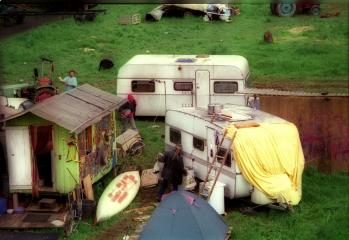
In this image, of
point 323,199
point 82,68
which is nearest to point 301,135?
point 323,199

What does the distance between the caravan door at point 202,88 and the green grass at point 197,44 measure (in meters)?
5.07

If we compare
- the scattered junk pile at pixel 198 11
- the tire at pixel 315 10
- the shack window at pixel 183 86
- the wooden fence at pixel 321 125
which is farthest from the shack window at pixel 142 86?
the tire at pixel 315 10

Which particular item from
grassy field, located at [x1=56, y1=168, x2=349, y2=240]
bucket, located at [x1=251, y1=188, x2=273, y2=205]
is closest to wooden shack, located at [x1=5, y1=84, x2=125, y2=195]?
grassy field, located at [x1=56, y1=168, x2=349, y2=240]

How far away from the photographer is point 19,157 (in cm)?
1491

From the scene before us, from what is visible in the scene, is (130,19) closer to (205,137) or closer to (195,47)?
(195,47)

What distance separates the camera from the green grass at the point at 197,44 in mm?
27938

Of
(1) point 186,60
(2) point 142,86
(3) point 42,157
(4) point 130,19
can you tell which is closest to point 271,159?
(3) point 42,157

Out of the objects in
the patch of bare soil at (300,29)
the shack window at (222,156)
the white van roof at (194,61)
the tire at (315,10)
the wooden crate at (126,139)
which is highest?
the tire at (315,10)

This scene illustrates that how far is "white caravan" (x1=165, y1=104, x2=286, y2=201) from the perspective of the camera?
48.3 feet

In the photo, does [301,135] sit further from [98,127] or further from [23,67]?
[23,67]

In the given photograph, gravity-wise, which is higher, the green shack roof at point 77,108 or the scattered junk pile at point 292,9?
the scattered junk pile at point 292,9

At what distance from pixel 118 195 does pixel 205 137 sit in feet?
8.54

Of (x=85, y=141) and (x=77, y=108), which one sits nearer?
(x=85, y=141)

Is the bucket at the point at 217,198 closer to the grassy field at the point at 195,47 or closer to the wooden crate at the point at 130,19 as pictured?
the grassy field at the point at 195,47
